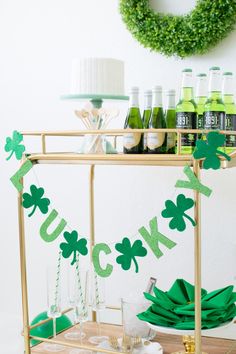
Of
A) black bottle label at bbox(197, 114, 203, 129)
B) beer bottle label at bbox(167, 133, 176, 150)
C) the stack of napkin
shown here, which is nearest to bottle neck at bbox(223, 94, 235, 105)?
black bottle label at bbox(197, 114, 203, 129)

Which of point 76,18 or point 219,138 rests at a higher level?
point 76,18

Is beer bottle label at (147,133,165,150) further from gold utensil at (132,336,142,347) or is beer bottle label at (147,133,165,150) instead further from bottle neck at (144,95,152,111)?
gold utensil at (132,336,142,347)

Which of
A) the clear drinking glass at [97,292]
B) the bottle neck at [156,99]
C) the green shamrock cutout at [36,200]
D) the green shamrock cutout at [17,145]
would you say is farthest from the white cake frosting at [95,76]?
the clear drinking glass at [97,292]

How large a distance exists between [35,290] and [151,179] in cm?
79

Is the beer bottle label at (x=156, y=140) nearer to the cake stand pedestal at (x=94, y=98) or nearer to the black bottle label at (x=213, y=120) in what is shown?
the black bottle label at (x=213, y=120)

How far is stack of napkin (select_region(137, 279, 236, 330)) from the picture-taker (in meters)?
1.61

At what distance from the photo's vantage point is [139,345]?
181 cm

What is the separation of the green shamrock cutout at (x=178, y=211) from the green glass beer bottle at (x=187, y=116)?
0.74 ft

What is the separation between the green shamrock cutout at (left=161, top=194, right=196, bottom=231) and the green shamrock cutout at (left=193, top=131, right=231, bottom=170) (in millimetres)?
104

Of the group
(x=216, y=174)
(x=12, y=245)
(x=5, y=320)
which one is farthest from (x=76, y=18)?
(x=5, y=320)

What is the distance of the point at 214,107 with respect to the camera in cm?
173

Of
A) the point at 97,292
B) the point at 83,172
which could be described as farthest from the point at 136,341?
the point at 83,172

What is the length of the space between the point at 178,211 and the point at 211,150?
0.59 ft

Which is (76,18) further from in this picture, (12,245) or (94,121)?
(12,245)
